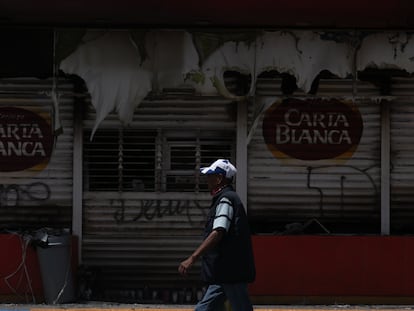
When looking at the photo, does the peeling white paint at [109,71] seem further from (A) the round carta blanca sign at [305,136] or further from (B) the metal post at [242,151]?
(A) the round carta blanca sign at [305,136]

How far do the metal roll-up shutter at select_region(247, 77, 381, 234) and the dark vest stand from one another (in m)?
3.58

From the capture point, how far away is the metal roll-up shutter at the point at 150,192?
941 cm

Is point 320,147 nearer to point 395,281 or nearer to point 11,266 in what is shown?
point 395,281

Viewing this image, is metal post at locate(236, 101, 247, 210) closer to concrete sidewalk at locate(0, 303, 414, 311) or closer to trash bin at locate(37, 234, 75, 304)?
concrete sidewalk at locate(0, 303, 414, 311)

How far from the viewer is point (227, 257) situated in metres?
5.80

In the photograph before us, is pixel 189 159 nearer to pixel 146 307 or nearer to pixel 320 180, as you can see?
pixel 320 180

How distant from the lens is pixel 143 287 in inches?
372

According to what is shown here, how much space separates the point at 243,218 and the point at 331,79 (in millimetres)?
4029

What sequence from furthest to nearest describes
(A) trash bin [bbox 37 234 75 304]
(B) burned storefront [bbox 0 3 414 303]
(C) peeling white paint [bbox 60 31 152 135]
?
1. (B) burned storefront [bbox 0 3 414 303]
2. (C) peeling white paint [bbox 60 31 152 135]
3. (A) trash bin [bbox 37 234 75 304]

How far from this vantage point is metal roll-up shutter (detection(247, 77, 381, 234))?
9445 millimetres

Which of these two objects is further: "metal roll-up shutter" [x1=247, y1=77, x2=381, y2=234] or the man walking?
"metal roll-up shutter" [x1=247, y1=77, x2=381, y2=234]

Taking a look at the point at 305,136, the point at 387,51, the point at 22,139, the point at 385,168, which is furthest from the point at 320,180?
the point at 22,139

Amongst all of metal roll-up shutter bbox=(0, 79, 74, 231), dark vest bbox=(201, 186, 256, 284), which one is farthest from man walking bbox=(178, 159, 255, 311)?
metal roll-up shutter bbox=(0, 79, 74, 231)

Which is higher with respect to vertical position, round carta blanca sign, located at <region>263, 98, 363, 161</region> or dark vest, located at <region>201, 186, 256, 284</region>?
round carta blanca sign, located at <region>263, 98, 363, 161</region>
